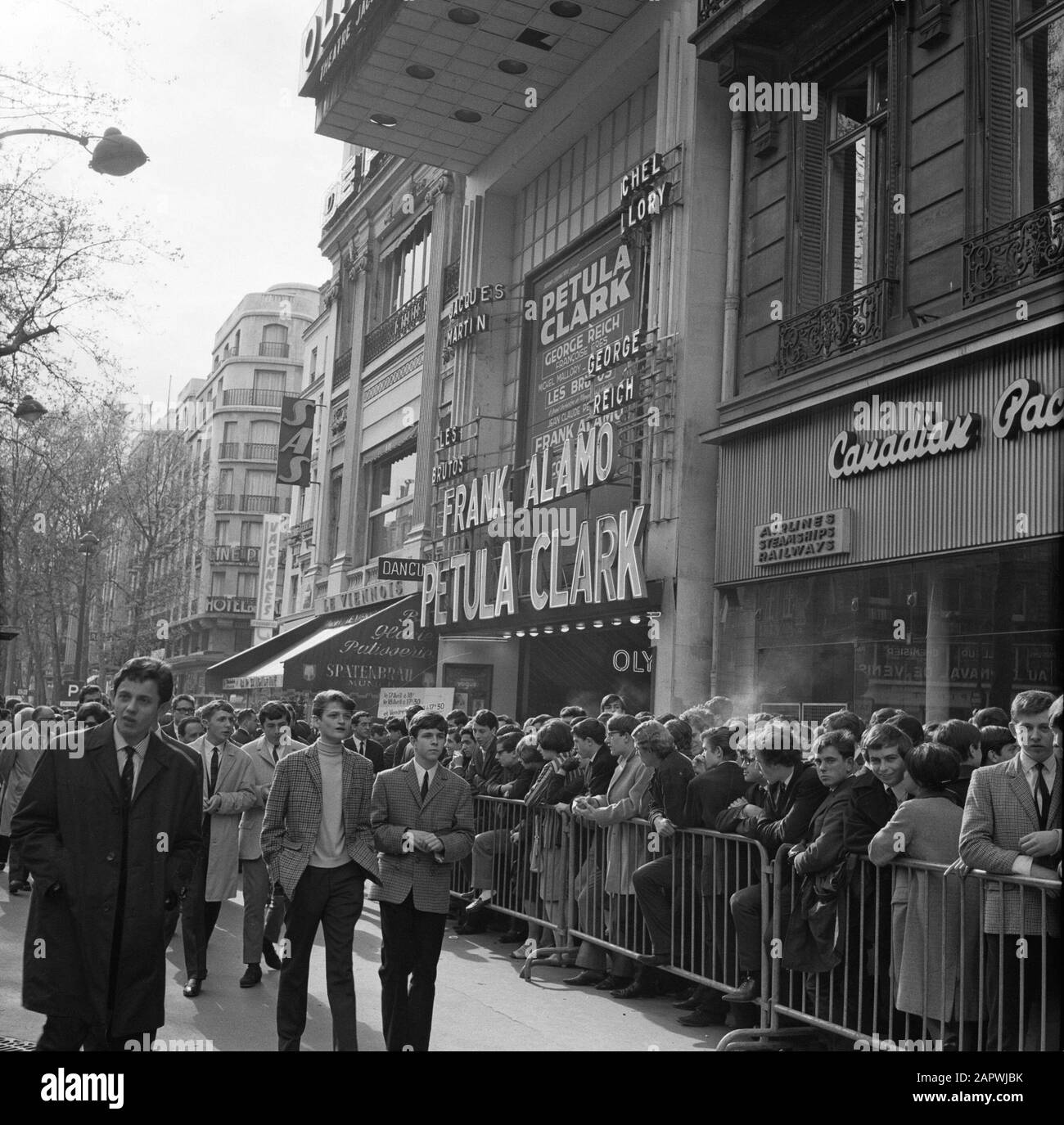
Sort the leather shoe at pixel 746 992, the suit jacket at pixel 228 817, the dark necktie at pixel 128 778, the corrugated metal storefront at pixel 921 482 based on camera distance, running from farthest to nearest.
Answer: the corrugated metal storefront at pixel 921 482
the suit jacket at pixel 228 817
the leather shoe at pixel 746 992
the dark necktie at pixel 128 778

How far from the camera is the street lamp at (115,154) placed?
14414 millimetres

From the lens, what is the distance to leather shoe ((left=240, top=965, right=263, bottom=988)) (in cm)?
922

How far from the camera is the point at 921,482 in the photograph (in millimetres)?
12328

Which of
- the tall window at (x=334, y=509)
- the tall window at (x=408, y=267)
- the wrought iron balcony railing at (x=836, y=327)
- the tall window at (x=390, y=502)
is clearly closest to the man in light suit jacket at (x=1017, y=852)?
the wrought iron balcony railing at (x=836, y=327)

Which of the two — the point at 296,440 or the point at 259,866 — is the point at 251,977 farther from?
the point at 296,440

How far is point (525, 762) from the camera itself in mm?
11484

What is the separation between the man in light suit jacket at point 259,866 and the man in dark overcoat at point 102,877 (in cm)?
302

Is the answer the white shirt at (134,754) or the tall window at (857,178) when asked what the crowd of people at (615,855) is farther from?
the tall window at (857,178)

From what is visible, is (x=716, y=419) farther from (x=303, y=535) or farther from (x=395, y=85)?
(x=303, y=535)

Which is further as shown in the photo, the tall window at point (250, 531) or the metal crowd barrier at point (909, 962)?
the tall window at point (250, 531)

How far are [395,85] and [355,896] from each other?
58.6 ft

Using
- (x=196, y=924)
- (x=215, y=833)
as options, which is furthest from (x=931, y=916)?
(x=215, y=833)
